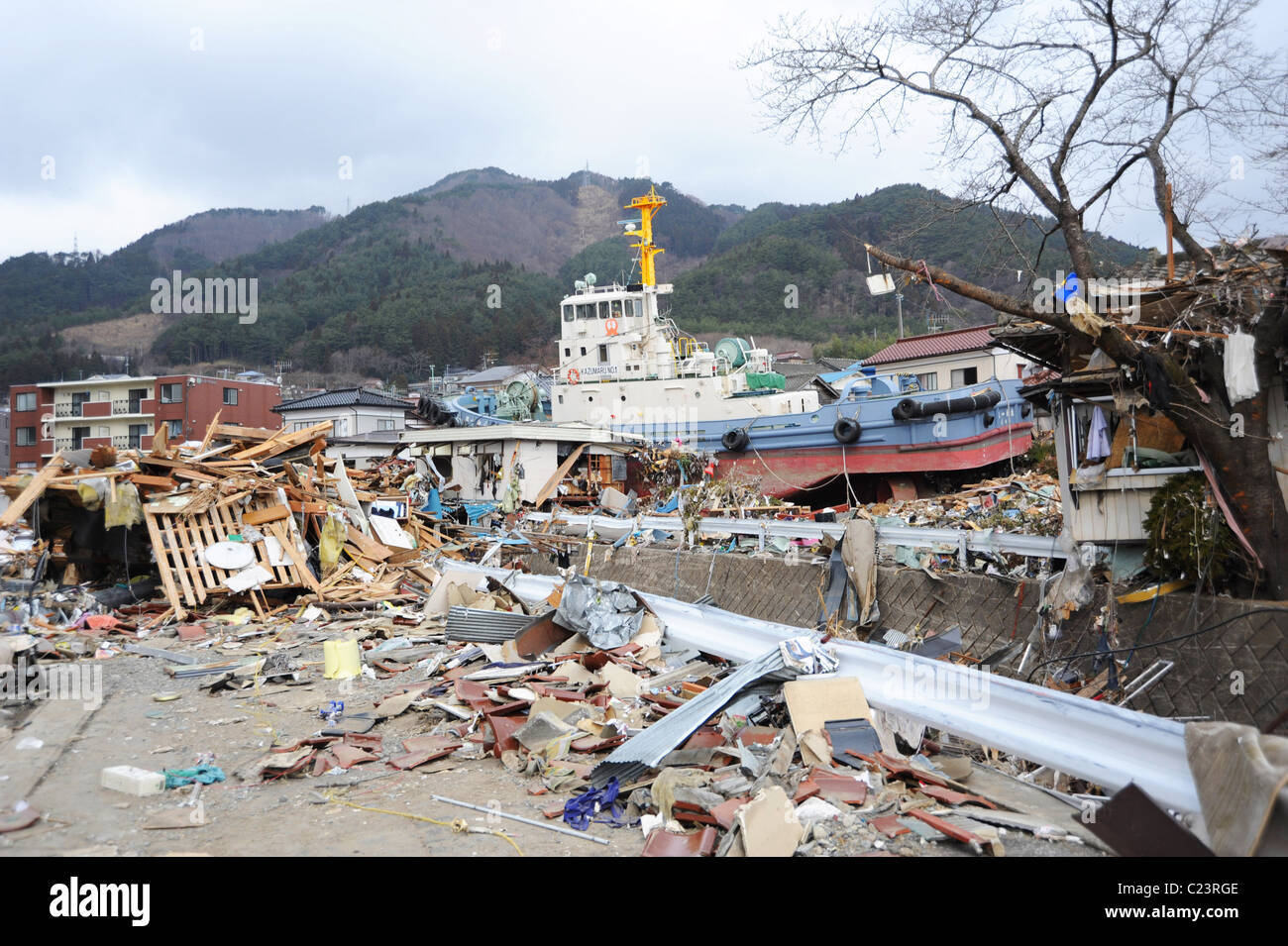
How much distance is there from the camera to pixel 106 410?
4212 cm

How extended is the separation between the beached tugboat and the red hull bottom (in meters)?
0.02

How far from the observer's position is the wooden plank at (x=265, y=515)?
37.0 ft

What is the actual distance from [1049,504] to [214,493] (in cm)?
1213

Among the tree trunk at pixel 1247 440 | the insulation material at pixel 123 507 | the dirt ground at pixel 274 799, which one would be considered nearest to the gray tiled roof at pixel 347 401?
the insulation material at pixel 123 507

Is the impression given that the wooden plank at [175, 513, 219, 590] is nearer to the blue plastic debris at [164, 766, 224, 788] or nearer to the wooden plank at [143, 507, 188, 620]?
the wooden plank at [143, 507, 188, 620]

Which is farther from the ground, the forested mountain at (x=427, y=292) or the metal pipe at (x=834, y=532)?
the forested mountain at (x=427, y=292)

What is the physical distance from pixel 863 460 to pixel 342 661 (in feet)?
47.9

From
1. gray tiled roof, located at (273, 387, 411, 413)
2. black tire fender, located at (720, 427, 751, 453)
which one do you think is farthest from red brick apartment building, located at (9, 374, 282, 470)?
black tire fender, located at (720, 427, 751, 453)

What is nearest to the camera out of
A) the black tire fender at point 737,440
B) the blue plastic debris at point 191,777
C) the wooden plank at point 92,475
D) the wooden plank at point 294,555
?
the blue plastic debris at point 191,777

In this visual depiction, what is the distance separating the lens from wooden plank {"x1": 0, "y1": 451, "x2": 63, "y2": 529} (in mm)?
Result: 10391

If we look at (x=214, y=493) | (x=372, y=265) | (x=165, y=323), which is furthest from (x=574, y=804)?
(x=165, y=323)

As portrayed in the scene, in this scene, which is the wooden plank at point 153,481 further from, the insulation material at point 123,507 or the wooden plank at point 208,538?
the wooden plank at point 208,538

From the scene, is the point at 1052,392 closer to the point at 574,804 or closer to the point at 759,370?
the point at 574,804

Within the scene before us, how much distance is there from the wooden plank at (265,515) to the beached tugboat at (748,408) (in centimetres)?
1106
